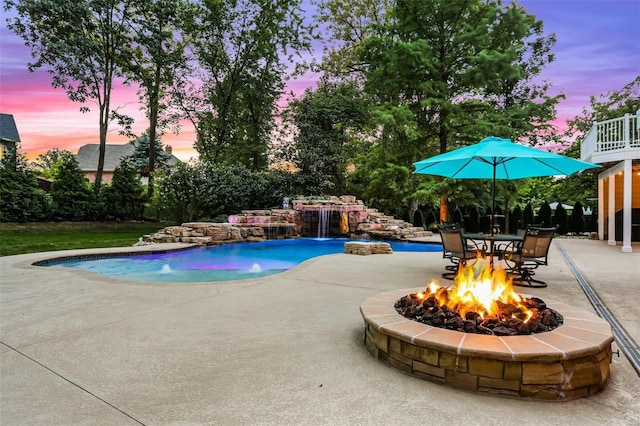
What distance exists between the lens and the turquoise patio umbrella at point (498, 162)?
16.1 feet

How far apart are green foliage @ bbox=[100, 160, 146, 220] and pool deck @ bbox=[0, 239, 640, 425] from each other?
11.8 m

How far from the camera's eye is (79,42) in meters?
16.3

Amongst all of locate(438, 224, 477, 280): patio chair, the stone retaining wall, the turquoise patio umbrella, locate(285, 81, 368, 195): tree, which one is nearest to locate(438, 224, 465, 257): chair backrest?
locate(438, 224, 477, 280): patio chair

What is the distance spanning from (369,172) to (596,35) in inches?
366

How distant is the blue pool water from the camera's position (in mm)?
7070

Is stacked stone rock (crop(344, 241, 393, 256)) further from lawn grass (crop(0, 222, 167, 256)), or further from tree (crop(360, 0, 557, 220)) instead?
tree (crop(360, 0, 557, 220))

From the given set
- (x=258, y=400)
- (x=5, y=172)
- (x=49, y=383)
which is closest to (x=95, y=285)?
(x=49, y=383)

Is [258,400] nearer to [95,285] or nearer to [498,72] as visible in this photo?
[95,285]

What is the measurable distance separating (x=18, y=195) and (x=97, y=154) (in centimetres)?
2763

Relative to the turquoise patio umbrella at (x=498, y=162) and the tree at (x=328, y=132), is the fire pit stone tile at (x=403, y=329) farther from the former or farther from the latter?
the tree at (x=328, y=132)

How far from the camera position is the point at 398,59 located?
1536cm

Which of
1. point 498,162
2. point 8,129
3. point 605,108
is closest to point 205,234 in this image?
point 498,162

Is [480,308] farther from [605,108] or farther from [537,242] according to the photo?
[605,108]

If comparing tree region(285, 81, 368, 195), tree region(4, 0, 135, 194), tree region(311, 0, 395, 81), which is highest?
tree region(311, 0, 395, 81)
